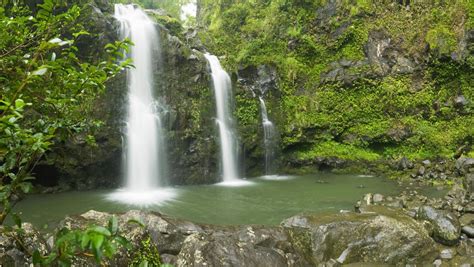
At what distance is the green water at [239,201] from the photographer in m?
9.48

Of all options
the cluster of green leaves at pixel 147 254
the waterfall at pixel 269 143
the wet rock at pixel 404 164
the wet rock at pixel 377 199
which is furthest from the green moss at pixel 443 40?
the cluster of green leaves at pixel 147 254

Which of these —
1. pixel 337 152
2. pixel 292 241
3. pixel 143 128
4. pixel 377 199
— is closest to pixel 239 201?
pixel 377 199

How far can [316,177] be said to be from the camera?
53.4 feet

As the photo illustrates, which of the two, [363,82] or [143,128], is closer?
[143,128]

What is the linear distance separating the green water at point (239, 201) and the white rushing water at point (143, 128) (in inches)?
46.1

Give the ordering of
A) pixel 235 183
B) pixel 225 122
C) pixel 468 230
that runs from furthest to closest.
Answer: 1. pixel 225 122
2. pixel 235 183
3. pixel 468 230

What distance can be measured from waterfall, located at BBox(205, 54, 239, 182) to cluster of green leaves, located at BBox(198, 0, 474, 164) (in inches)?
29.0

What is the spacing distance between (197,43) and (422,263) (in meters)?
18.1

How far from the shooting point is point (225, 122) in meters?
17.2

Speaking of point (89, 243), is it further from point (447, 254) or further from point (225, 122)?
point (225, 122)

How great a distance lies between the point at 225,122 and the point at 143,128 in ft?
13.7

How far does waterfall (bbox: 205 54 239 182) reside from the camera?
16359 millimetres

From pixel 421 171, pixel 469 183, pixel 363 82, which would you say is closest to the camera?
pixel 469 183

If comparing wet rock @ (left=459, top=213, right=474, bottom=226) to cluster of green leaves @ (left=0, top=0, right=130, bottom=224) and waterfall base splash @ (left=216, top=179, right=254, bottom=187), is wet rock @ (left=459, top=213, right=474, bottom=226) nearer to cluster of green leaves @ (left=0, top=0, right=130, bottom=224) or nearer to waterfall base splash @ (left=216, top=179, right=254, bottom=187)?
cluster of green leaves @ (left=0, top=0, right=130, bottom=224)
